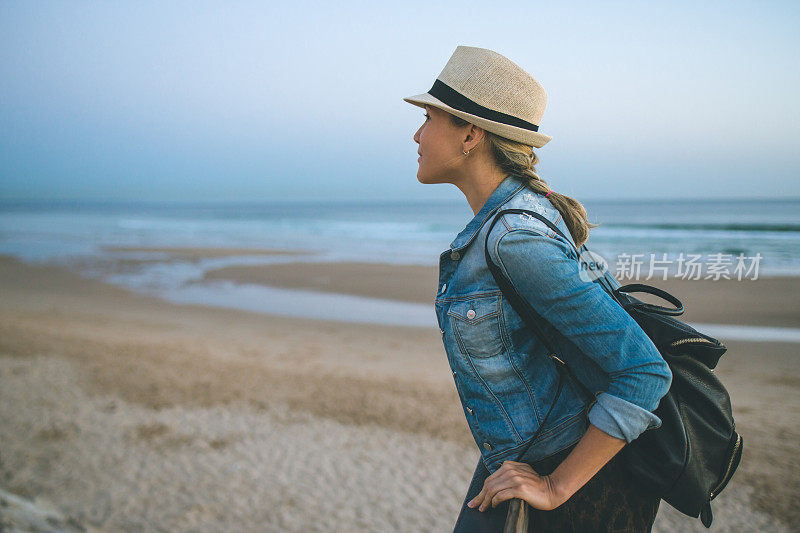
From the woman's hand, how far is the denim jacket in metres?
0.07

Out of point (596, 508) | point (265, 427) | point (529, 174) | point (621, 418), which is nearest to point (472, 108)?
point (529, 174)

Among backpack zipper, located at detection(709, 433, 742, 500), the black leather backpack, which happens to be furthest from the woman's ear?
backpack zipper, located at detection(709, 433, 742, 500)

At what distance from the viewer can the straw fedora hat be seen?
55.9 inches

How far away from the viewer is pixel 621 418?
119 cm

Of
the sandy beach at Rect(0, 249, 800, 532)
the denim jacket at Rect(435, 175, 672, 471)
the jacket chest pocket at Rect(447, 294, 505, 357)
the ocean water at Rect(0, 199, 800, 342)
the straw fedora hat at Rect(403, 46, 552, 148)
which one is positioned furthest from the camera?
the ocean water at Rect(0, 199, 800, 342)

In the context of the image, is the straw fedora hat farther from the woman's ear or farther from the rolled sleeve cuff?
the rolled sleeve cuff

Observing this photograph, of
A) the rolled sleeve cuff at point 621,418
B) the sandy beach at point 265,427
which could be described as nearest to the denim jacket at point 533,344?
the rolled sleeve cuff at point 621,418

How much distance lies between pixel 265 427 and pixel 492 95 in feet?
16.2

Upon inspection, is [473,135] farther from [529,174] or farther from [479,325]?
[479,325]

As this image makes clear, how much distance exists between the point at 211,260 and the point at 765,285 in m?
17.0

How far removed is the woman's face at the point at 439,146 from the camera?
4.89ft

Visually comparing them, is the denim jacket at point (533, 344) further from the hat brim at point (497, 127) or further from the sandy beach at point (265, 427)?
the sandy beach at point (265, 427)

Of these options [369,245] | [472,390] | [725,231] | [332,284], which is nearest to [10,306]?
[332,284]

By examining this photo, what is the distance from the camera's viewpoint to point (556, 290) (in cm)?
119
